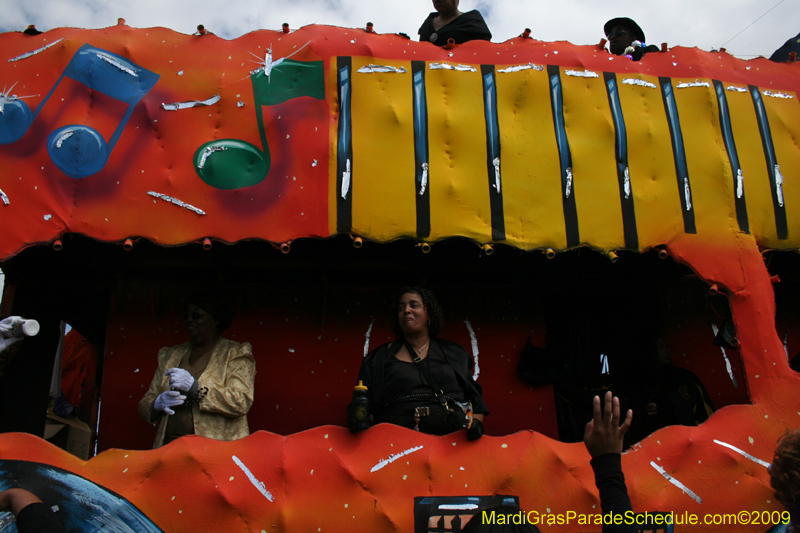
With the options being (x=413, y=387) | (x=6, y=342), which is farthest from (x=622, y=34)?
(x=6, y=342)

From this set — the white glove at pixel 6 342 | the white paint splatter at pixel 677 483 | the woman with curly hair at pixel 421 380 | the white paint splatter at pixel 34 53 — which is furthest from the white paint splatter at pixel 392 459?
the white paint splatter at pixel 34 53

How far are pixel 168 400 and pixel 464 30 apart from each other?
3789 mm

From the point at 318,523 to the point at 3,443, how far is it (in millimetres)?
1784

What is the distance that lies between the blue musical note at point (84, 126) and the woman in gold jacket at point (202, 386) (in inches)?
45.5

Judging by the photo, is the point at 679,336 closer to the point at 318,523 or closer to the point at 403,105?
the point at 403,105

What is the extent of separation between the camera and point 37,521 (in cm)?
237

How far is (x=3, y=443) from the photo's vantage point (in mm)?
3139

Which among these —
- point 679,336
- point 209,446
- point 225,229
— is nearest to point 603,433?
point 209,446

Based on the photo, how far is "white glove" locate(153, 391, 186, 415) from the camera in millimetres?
3490

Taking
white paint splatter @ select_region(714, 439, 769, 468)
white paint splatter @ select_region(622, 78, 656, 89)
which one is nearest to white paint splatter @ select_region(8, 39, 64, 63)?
white paint splatter @ select_region(622, 78, 656, 89)

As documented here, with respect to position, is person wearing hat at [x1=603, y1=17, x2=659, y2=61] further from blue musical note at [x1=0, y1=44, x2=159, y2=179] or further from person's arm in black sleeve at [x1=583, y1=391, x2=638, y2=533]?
person's arm in black sleeve at [x1=583, y1=391, x2=638, y2=533]

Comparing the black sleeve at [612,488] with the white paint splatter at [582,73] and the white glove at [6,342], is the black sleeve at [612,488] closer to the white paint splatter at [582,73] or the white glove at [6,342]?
the white paint splatter at [582,73]

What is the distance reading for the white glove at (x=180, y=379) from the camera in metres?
3.54

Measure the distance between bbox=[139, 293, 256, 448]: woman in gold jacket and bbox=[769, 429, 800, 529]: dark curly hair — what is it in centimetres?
284
